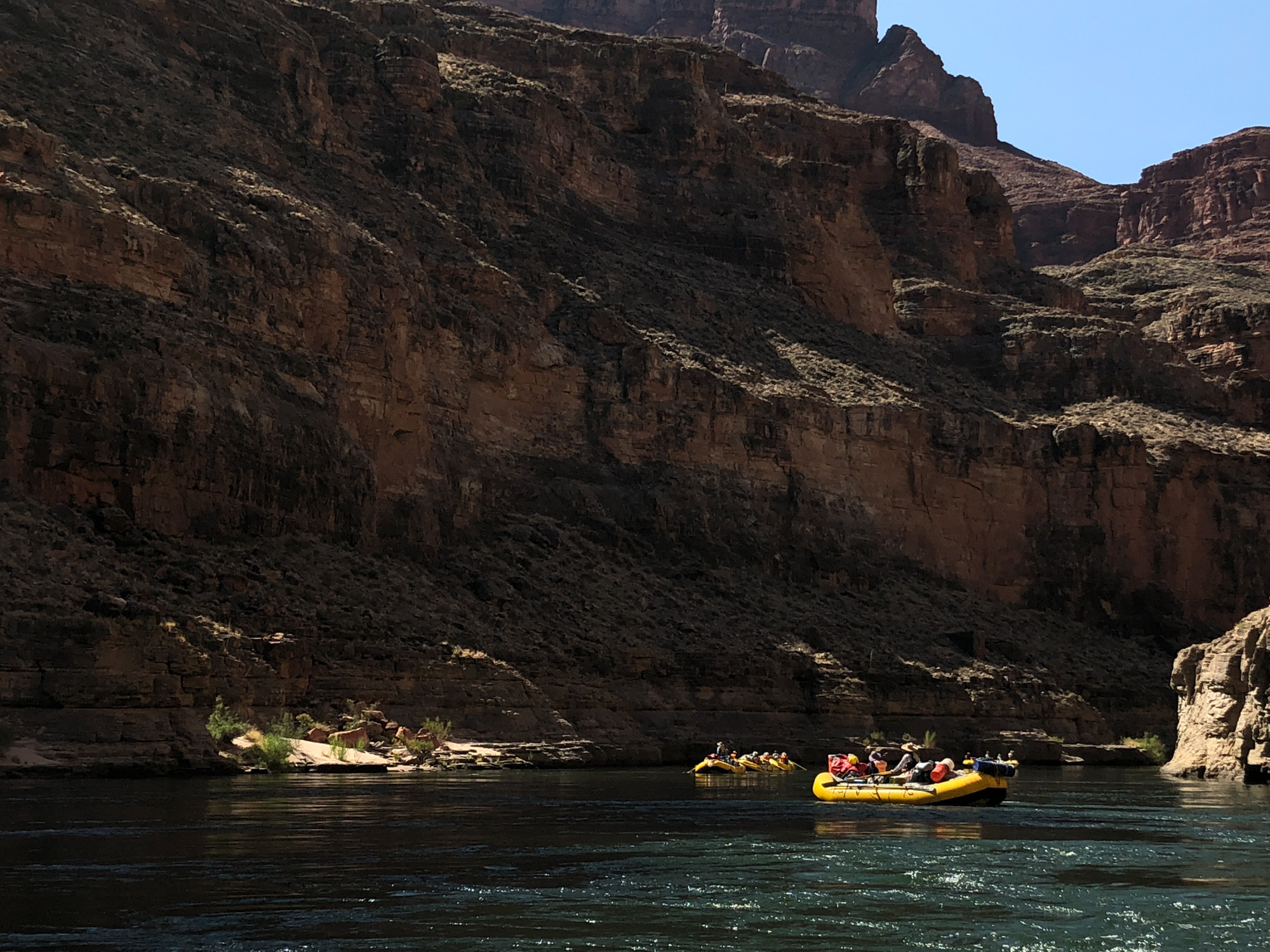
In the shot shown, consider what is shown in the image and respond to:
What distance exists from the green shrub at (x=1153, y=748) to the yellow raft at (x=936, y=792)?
3070cm

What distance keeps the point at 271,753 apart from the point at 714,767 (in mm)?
13533

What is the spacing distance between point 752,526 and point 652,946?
54382mm

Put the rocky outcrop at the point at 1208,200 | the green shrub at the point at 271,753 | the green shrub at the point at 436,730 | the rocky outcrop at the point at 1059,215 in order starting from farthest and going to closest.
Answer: the rocky outcrop at the point at 1059,215 → the rocky outcrop at the point at 1208,200 → the green shrub at the point at 436,730 → the green shrub at the point at 271,753

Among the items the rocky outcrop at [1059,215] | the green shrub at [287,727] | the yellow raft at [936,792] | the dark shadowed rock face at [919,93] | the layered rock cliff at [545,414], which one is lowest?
the yellow raft at [936,792]

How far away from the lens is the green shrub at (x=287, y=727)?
42969 millimetres

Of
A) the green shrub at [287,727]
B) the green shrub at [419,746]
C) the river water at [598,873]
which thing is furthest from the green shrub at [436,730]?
the river water at [598,873]

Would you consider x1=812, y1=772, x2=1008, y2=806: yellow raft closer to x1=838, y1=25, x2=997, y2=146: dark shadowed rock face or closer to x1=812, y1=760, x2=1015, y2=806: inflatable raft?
x1=812, y1=760, x2=1015, y2=806: inflatable raft

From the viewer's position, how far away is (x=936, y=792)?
36.9 meters

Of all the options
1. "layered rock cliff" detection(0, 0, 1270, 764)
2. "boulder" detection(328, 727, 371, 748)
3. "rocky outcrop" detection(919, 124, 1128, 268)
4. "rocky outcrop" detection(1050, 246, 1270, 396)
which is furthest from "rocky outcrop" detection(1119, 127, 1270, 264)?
"boulder" detection(328, 727, 371, 748)

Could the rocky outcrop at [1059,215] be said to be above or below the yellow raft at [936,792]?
above

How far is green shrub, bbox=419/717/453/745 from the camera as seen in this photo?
47344 millimetres

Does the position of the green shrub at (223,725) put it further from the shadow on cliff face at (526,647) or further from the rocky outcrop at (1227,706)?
the rocky outcrop at (1227,706)

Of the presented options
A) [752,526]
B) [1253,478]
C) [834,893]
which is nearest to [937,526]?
[752,526]

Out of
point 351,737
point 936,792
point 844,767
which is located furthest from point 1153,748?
point 351,737
